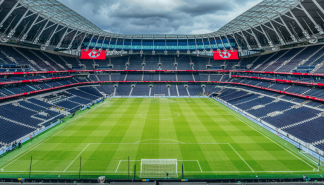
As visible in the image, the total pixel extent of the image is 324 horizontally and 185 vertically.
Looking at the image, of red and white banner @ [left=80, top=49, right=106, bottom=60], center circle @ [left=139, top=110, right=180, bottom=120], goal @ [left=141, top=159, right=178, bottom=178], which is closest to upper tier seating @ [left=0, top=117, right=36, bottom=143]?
goal @ [left=141, top=159, right=178, bottom=178]

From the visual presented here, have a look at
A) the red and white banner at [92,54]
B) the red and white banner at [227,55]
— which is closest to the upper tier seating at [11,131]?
the red and white banner at [92,54]

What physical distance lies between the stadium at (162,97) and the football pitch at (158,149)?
6.9 inches

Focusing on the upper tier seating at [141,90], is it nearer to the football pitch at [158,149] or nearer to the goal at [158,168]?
the football pitch at [158,149]

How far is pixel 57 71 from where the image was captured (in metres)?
53.9

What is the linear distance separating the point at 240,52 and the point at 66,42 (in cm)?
6505

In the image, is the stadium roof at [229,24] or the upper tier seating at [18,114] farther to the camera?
the stadium roof at [229,24]

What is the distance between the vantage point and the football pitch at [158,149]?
59.8 feet

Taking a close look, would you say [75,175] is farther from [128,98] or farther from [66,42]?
[66,42]

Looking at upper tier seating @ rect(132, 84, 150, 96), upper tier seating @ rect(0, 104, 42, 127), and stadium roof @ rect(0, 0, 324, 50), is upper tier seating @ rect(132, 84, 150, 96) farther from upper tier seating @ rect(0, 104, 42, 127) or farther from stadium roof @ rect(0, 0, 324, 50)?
upper tier seating @ rect(0, 104, 42, 127)

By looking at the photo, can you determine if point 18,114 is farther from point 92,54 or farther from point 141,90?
point 92,54

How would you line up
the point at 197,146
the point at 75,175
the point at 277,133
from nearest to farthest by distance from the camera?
the point at 75,175 < the point at 197,146 < the point at 277,133

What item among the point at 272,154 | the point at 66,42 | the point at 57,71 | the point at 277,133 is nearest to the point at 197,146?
the point at 272,154

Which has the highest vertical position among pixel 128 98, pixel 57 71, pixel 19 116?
pixel 57 71

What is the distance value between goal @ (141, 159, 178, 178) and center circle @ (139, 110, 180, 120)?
17.4 metres
